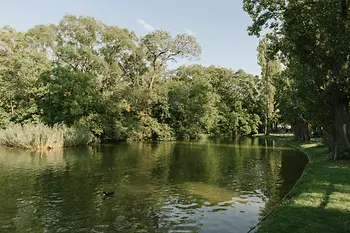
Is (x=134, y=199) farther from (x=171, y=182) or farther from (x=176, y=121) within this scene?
(x=176, y=121)

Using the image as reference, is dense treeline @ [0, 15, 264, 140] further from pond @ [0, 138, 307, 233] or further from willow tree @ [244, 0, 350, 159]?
willow tree @ [244, 0, 350, 159]

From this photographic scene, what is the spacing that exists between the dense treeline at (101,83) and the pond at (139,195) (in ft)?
71.3

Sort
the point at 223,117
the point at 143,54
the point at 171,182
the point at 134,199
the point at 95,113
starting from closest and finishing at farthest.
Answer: the point at 134,199 → the point at 171,182 → the point at 95,113 → the point at 143,54 → the point at 223,117

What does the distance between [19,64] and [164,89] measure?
22030mm

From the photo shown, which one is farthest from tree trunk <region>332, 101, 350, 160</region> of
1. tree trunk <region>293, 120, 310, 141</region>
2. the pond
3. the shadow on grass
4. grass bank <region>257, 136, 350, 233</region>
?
tree trunk <region>293, 120, 310, 141</region>

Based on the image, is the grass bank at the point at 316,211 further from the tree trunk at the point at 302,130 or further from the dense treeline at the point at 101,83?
the dense treeline at the point at 101,83

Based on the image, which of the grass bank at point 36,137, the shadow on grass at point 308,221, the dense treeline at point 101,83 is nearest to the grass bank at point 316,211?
the shadow on grass at point 308,221

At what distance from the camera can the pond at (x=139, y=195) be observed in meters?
9.52

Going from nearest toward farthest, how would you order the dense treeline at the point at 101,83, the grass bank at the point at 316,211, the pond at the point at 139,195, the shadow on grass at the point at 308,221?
the shadow on grass at the point at 308,221
the grass bank at the point at 316,211
the pond at the point at 139,195
the dense treeline at the point at 101,83

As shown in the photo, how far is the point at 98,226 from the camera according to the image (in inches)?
363

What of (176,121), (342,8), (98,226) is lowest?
(98,226)

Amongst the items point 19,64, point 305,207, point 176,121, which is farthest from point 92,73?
point 305,207

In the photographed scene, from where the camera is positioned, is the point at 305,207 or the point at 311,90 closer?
the point at 305,207

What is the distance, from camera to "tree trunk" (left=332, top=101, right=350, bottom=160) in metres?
19.6
